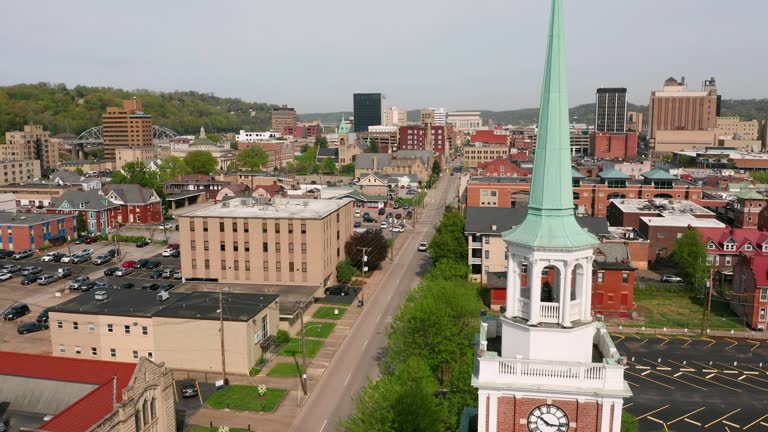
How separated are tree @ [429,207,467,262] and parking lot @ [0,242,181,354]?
100 feet

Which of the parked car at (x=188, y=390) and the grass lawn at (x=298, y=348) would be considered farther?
the grass lawn at (x=298, y=348)

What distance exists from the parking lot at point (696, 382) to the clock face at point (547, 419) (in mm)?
22465

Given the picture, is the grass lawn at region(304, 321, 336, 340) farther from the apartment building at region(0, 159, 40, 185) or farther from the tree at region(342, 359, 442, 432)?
the apartment building at region(0, 159, 40, 185)

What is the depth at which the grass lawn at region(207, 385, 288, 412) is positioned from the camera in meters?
40.3

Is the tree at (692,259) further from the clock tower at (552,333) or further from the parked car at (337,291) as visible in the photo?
the clock tower at (552,333)

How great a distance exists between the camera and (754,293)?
55.1 metres

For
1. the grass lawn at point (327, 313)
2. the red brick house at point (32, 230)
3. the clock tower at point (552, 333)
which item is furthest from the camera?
the red brick house at point (32, 230)

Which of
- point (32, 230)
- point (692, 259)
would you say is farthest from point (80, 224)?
point (692, 259)

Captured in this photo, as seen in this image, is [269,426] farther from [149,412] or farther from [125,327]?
[125,327]

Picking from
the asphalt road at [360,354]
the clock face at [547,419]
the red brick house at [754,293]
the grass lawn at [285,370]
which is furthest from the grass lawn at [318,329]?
the red brick house at [754,293]

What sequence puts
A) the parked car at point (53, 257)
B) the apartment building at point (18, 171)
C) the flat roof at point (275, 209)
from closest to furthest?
the flat roof at point (275, 209) < the parked car at point (53, 257) < the apartment building at point (18, 171)

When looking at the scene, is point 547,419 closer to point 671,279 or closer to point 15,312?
point 15,312

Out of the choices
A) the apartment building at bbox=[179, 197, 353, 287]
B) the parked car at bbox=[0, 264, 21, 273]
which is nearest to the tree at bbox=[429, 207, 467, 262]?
the apartment building at bbox=[179, 197, 353, 287]

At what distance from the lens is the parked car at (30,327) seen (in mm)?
54503
